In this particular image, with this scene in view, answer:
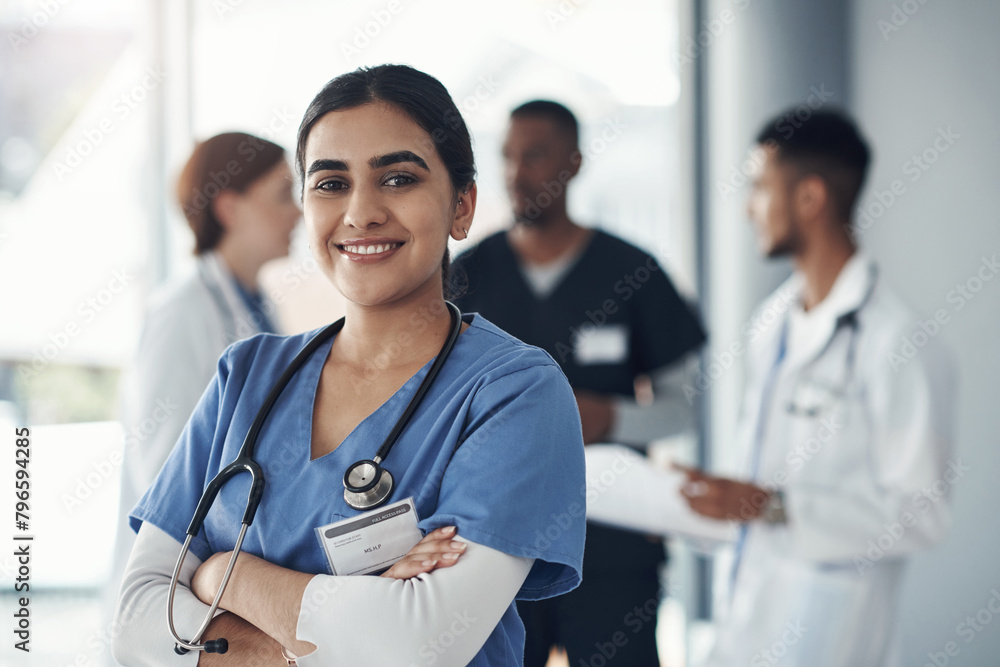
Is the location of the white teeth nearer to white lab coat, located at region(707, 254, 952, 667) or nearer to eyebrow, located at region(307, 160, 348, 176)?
eyebrow, located at region(307, 160, 348, 176)

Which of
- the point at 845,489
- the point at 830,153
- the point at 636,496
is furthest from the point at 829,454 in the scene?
the point at 830,153

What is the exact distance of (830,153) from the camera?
208cm

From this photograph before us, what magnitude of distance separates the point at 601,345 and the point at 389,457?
109 cm

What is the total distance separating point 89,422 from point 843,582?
8.50 ft

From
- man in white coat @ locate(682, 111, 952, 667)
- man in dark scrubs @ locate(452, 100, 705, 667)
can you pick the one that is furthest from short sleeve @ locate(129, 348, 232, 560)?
man in white coat @ locate(682, 111, 952, 667)

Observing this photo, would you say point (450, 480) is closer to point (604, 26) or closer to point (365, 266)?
point (365, 266)

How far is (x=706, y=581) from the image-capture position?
3281 millimetres

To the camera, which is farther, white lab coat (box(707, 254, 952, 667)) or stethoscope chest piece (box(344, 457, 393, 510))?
white lab coat (box(707, 254, 952, 667))

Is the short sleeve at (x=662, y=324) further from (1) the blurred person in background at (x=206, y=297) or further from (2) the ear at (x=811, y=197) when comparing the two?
(1) the blurred person in background at (x=206, y=297)

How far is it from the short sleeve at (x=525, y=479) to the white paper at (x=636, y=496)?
91 cm

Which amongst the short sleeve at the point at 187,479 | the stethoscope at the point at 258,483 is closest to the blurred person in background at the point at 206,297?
the short sleeve at the point at 187,479

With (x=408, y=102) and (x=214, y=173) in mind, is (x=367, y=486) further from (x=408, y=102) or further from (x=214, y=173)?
(x=214, y=173)

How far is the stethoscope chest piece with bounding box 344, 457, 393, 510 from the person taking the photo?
805mm

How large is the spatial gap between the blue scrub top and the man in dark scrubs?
0.85 metres
